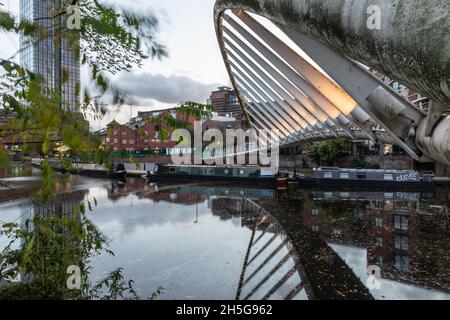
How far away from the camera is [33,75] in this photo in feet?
4.45

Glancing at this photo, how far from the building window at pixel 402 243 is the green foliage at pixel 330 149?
26.6 meters

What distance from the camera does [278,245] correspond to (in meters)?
11.8

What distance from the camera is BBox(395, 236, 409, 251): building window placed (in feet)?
35.9

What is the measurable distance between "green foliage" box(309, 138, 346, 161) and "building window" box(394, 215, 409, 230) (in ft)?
73.7

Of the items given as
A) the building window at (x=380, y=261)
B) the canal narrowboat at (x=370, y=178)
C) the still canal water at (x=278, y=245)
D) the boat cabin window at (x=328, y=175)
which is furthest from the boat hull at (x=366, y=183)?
the building window at (x=380, y=261)

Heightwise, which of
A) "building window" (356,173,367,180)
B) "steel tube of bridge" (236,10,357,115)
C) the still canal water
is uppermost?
"steel tube of bridge" (236,10,357,115)

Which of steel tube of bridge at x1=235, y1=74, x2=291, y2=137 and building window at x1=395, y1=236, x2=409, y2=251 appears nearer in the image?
building window at x1=395, y1=236, x2=409, y2=251

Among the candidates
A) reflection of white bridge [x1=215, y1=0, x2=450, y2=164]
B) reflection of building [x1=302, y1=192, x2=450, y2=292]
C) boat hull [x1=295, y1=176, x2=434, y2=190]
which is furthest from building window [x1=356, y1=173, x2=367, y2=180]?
reflection of white bridge [x1=215, y1=0, x2=450, y2=164]

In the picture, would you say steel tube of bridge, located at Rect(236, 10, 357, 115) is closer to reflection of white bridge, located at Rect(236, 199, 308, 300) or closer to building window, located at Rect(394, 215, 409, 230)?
reflection of white bridge, located at Rect(236, 199, 308, 300)

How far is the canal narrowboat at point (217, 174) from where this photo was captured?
95.2 ft

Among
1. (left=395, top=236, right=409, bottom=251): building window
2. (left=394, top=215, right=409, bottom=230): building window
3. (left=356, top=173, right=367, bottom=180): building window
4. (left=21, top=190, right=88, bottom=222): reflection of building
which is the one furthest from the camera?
(left=356, top=173, right=367, bottom=180): building window

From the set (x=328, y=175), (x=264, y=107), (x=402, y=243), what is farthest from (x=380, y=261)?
(x=264, y=107)

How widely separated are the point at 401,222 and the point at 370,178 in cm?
1254
